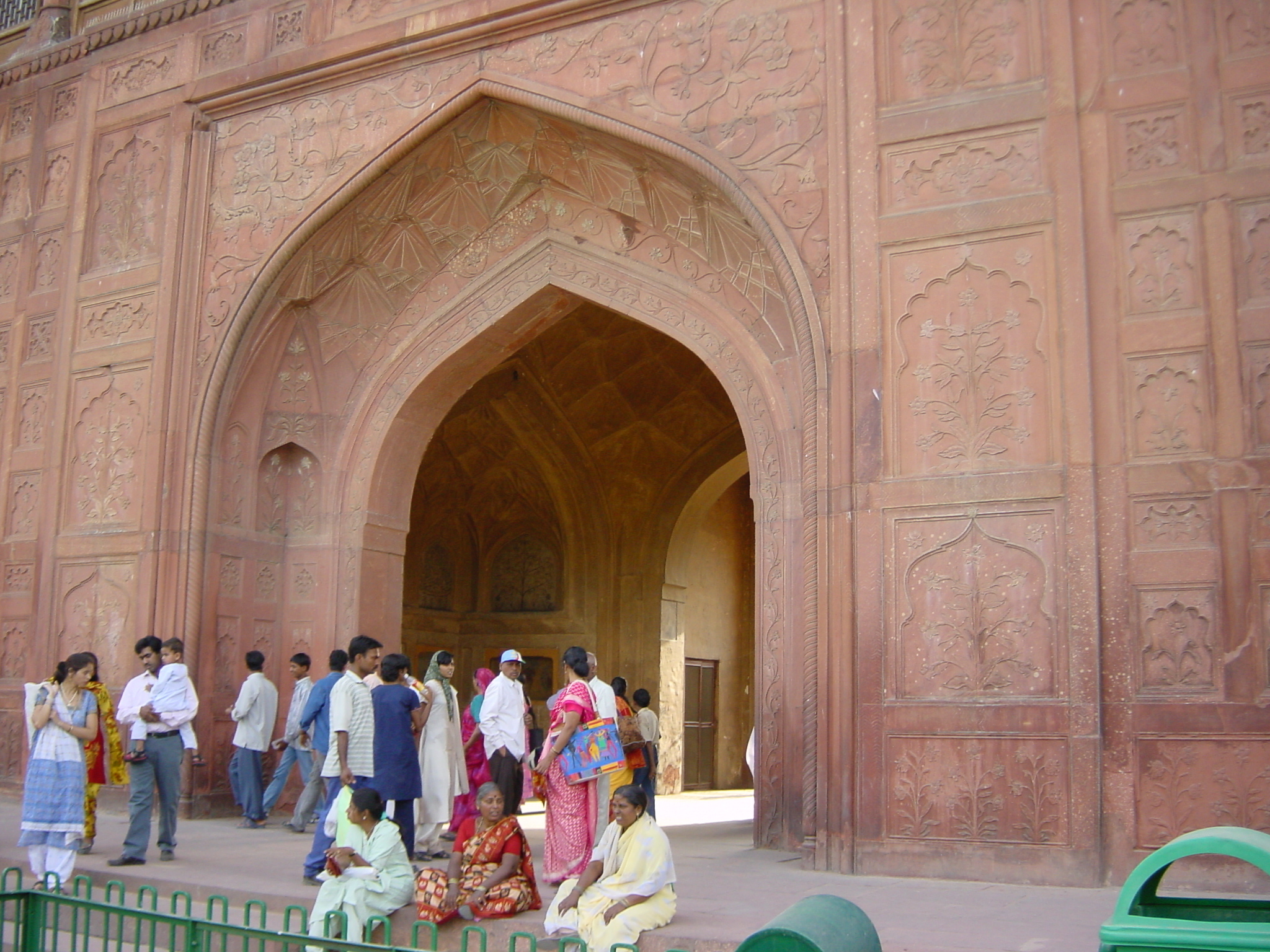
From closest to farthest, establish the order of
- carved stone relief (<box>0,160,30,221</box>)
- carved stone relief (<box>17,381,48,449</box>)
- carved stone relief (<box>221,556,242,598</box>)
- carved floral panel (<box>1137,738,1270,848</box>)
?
carved floral panel (<box>1137,738,1270,848</box>) → carved stone relief (<box>221,556,242,598</box>) → carved stone relief (<box>17,381,48,449</box>) → carved stone relief (<box>0,160,30,221</box>)

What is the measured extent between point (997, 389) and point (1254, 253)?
1.43 meters

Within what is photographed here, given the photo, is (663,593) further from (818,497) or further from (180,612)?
(818,497)

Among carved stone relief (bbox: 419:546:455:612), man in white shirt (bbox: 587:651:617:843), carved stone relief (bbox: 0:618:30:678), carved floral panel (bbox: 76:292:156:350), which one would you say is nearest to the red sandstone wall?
man in white shirt (bbox: 587:651:617:843)

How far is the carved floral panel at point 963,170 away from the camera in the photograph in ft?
22.4

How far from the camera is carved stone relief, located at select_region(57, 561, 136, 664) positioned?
30.2 feet

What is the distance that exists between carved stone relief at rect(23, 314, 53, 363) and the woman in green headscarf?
16.7 feet

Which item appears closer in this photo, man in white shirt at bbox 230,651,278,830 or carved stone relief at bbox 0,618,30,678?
man in white shirt at bbox 230,651,278,830

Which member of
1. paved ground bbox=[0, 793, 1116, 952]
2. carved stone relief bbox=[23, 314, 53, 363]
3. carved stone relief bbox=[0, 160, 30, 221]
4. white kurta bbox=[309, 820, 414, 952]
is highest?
carved stone relief bbox=[0, 160, 30, 221]

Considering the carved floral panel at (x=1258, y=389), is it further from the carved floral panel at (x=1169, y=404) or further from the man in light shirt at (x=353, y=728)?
the man in light shirt at (x=353, y=728)

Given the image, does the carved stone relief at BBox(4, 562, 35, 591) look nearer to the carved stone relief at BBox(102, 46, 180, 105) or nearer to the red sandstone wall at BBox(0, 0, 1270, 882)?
the carved stone relief at BBox(102, 46, 180, 105)

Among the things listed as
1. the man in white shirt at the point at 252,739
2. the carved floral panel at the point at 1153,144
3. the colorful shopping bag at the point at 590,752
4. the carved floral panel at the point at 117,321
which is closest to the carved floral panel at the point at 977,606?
the colorful shopping bag at the point at 590,752

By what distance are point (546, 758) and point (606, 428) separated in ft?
27.2

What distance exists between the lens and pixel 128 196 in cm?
999

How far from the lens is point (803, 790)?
23.1ft
